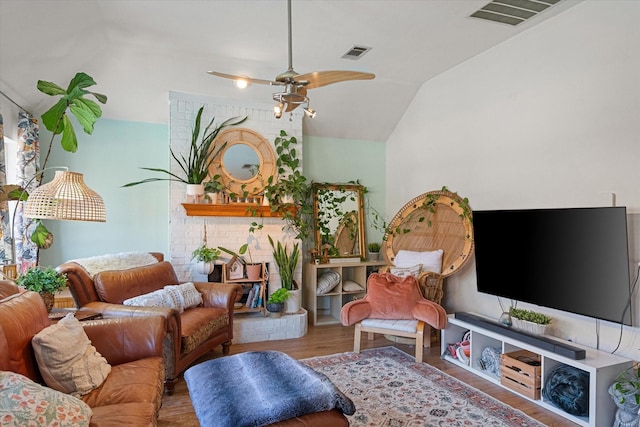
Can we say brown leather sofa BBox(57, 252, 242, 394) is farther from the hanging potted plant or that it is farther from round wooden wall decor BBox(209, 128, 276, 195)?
round wooden wall decor BBox(209, 128, 276, 195)

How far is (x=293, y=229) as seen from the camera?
4.80m

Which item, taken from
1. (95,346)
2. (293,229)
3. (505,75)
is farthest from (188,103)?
(505,75)

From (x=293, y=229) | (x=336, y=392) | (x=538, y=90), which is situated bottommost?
(x=336, y=392)

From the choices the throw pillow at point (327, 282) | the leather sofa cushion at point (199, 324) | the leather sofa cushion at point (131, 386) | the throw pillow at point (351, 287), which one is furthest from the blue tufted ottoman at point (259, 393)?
the throw pillow at point (351, 287)

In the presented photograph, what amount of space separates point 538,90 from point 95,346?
12.4ft

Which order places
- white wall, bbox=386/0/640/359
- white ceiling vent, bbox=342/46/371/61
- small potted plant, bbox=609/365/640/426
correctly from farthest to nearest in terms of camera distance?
white ceiling vent, bbox=342/46/371/61, white wall, bbox=386/0/640/359, small potted plant, bbox=609/365/640/426

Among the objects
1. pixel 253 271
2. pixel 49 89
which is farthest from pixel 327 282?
pixel 49 89

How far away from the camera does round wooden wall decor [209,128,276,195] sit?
457 cm

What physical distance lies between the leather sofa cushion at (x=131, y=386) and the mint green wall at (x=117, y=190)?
109 inches

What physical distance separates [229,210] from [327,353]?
1.82 metres

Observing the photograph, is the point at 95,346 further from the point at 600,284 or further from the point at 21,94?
the point at 600,284

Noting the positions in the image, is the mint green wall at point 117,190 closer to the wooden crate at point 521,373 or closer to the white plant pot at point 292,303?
the white plant pot at point 292,303

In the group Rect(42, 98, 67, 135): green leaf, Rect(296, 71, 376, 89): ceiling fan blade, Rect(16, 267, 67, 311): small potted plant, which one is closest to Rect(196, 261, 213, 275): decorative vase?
Rect(16, 267, 67, 311): small potted plant

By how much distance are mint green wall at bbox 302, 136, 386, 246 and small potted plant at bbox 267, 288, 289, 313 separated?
5.56ft
